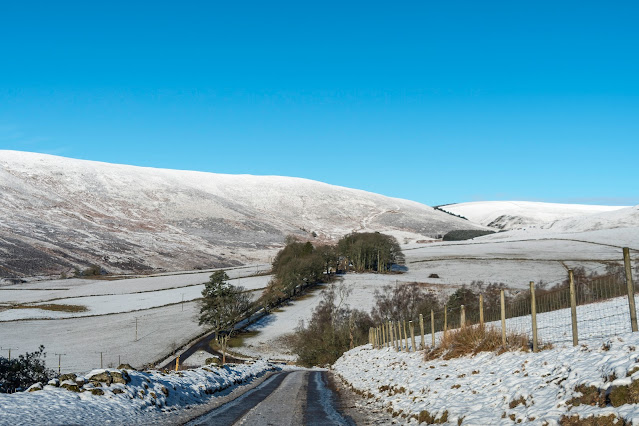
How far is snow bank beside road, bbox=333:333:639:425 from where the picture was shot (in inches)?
392

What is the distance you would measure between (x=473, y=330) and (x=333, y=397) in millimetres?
6656

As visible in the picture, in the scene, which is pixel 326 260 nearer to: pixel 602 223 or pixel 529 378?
pixel 602 223

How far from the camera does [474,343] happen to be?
19.2 m

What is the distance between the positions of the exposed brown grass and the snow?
9809 mm

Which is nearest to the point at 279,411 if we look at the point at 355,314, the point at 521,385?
the point at 521,385

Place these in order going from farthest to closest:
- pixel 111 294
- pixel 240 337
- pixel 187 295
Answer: pixel 111 294, pixel 187 295, pixel 240 337

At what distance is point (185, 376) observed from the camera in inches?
905

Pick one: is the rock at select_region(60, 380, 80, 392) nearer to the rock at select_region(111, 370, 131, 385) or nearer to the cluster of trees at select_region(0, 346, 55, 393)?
the rock at select_region(111, 370, 131, 385)

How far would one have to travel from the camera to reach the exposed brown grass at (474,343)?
1672cm

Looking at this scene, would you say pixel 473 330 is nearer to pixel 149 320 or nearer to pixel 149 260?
pixel 149 320

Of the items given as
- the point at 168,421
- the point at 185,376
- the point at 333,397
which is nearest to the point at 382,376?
the point at 333,397

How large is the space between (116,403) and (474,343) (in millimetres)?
12521

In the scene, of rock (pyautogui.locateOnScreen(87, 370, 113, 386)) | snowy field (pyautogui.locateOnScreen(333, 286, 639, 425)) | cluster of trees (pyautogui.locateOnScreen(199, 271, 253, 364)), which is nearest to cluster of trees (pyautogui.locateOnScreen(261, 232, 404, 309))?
cluster of trees (pyautogui.locateOnScreen(199, 271, 253, 364))

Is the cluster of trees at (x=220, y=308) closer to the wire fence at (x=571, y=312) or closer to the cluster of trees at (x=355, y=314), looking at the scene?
the cluster of trees at (x=355, y=314)
